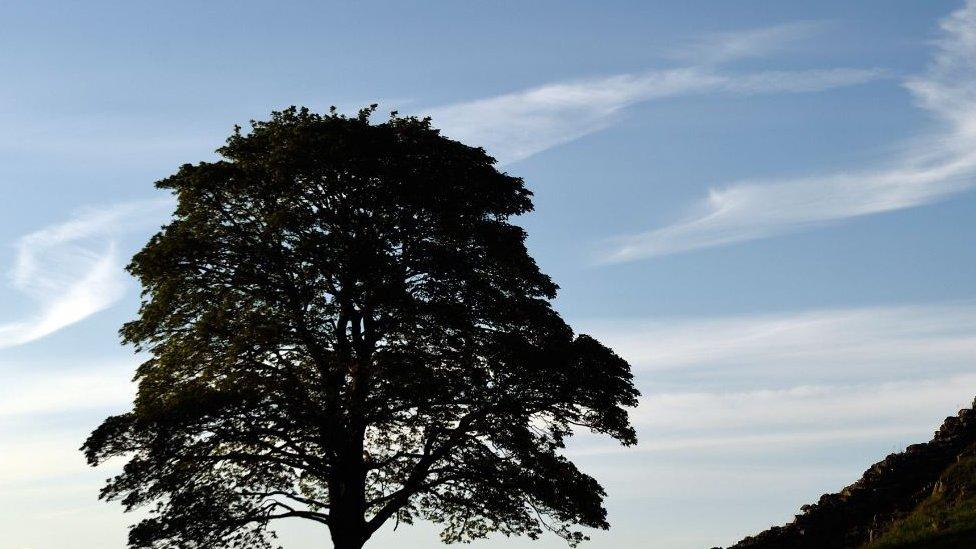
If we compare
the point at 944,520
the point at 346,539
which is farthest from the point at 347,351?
the point at 944,520

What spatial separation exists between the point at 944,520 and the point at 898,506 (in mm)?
3018

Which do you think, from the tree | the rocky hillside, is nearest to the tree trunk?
the tree

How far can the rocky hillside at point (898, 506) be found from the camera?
27.9 metres

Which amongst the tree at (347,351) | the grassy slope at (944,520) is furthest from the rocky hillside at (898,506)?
the tree at (347,351)

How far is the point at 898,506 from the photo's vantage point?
1205 inches

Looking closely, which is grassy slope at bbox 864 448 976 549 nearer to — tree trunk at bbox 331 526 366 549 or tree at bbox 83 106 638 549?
tree at bbox 83 106 638 549

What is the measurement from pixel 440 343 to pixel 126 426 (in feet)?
30.7

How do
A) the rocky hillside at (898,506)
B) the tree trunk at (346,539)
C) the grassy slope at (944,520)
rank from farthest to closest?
the tree trunk at (346,539)
the rocky hillside at (898,506)
the grassy slope at (944,520)

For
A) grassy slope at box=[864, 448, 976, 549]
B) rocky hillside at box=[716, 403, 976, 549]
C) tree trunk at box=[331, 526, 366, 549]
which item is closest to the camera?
grassy slope at box=[864, 448, 976, 549]

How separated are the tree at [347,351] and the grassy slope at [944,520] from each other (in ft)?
26.8

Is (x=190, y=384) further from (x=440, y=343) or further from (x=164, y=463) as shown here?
(x=440, y=343)

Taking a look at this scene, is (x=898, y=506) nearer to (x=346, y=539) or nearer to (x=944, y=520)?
(x=944, y=520)

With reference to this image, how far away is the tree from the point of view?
27.3 metres

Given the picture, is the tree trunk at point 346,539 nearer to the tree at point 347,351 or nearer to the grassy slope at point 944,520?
the tree at point 347,351
